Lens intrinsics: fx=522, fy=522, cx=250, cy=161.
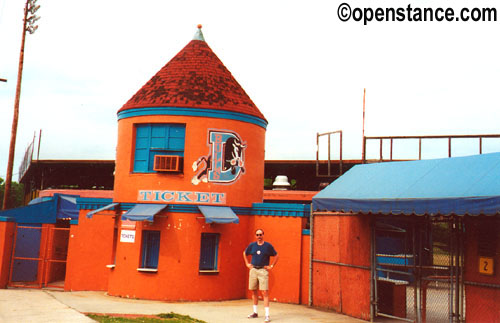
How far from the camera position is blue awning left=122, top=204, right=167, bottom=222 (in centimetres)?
1429

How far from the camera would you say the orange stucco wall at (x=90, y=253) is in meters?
17.1

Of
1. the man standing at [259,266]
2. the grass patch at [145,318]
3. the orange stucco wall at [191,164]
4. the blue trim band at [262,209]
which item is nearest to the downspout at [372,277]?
the man standing at [259,266]

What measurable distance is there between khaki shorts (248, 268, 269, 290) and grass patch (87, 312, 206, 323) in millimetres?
1582

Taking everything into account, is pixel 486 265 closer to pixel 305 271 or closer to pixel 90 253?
pixel 305 271

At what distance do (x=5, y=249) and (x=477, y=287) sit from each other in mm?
14219

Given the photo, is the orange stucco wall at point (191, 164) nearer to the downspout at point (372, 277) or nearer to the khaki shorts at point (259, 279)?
the khaki shorts at point (259, 279)

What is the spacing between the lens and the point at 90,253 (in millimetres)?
17156

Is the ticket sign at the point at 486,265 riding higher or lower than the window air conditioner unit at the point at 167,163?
lower

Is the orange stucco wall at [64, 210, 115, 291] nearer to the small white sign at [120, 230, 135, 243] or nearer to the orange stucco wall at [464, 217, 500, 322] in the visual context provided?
the small white sign at [120, 230, 135, 243]

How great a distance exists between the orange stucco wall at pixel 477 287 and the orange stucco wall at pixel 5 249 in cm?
1396

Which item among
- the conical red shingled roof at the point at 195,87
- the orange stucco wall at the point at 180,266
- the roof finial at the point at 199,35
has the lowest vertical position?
the orange stucco wall at the point at 180,266

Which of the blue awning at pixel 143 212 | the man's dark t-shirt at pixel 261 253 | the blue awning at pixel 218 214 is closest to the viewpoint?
the man's dark t-shirt at pixel 261 253

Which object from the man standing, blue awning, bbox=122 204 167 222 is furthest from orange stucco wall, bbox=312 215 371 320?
blue awning, bbox=122 204 167 222

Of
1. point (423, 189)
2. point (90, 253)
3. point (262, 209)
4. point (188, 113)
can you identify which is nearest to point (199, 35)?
point (188, 113)
